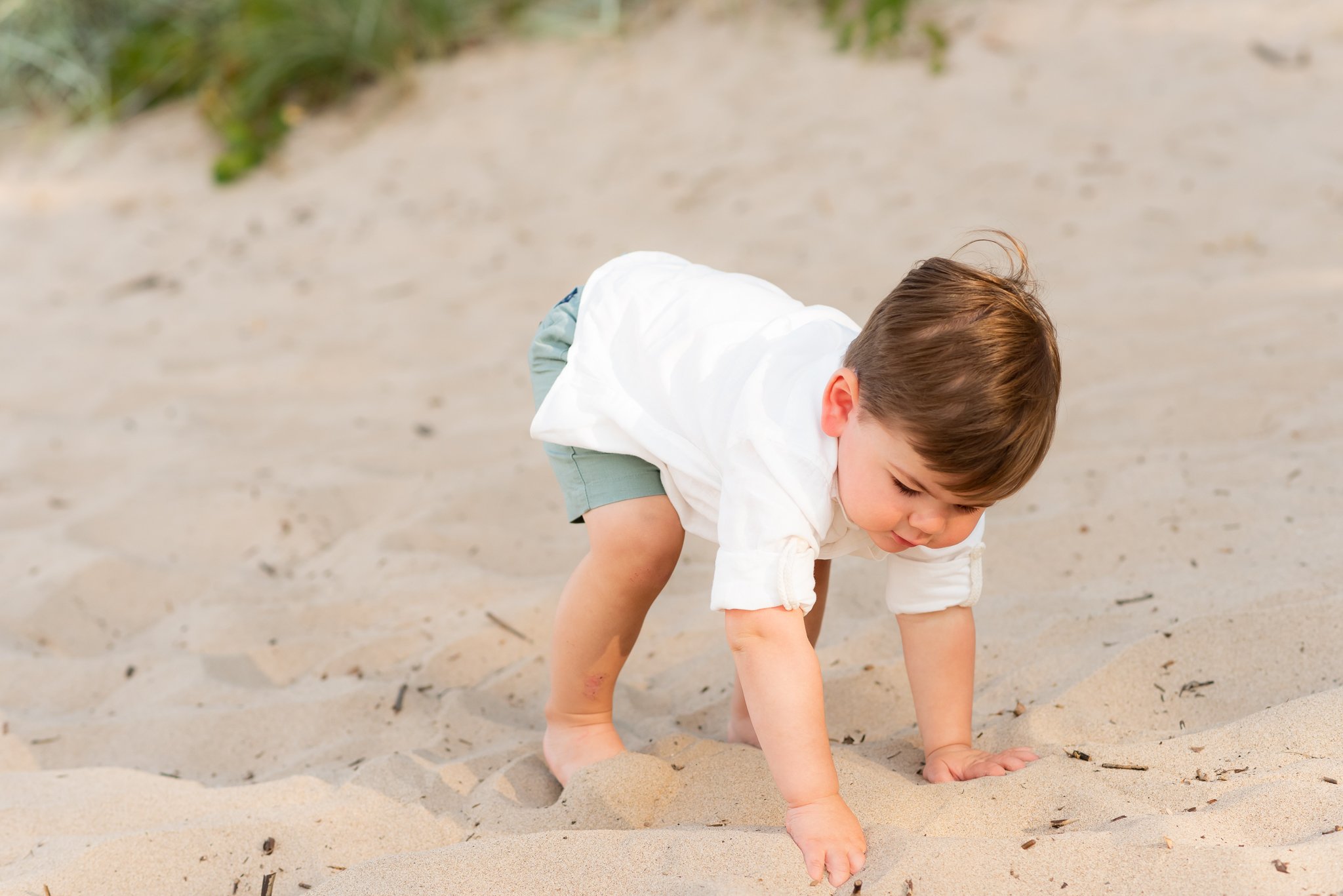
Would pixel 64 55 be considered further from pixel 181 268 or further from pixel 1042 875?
pixel 1042 875

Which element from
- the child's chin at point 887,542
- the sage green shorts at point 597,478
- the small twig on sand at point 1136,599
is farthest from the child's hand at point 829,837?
the small twig on sand at point 1136,599

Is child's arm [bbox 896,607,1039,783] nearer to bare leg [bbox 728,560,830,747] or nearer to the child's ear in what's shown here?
bare leg [bbox 728,560,830,747]

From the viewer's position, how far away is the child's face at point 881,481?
5.58 feet

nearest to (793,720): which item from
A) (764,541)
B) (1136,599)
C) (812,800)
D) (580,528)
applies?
(812,800)

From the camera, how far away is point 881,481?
1721 mm

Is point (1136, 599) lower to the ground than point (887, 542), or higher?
lower

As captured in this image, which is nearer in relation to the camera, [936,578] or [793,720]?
[793,720]

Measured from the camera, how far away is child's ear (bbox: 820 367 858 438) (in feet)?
5.76

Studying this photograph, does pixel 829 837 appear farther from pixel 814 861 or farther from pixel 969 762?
pixel 969 762

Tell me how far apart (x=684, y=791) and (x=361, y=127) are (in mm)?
5328

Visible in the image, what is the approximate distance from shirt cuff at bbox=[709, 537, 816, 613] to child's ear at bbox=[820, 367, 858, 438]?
167mm

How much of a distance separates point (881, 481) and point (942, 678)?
44cm

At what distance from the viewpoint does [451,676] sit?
249cm

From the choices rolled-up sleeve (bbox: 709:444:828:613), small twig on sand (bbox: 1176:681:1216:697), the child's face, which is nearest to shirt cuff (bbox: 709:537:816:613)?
rolled-up sleeve (bbox: 709:444:828:613)
